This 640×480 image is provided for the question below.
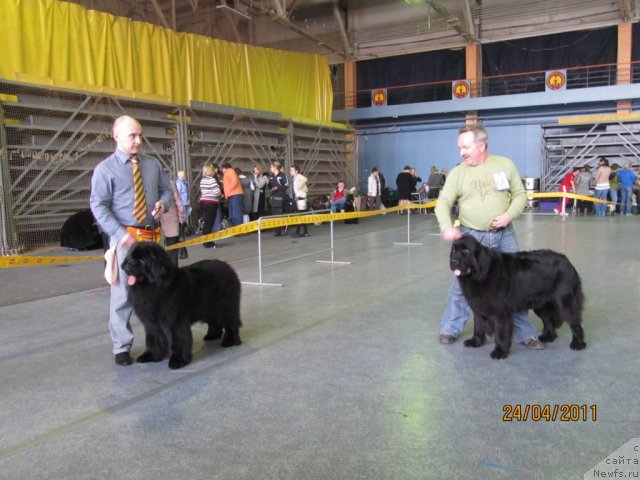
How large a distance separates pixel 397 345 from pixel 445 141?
19224 millimetres

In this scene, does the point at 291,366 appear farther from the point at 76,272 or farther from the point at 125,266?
the point at 76,272

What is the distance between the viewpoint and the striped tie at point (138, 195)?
3.60 meters

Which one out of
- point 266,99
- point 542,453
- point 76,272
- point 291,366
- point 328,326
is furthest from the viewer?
point 266,99

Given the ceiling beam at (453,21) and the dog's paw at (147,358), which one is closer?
the dog's paw at (147,358)

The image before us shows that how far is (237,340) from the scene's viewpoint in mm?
4086

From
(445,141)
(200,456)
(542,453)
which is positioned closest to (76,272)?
(200,456)

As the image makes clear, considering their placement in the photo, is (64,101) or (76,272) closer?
(76,272)

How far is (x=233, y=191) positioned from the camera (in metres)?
11.0

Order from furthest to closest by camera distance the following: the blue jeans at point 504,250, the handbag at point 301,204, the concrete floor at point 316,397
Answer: the handbag at point 301,204, the blue jeans at point 504,250, the concrete floor at point 316,397

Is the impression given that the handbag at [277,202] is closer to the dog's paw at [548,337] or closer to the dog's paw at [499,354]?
the dog's paw at [548,337]

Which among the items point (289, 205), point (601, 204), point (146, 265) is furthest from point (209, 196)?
point (601, 204)

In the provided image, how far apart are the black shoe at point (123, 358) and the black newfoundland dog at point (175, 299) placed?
73 millimetres

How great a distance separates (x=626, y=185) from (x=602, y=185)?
0.77 metres

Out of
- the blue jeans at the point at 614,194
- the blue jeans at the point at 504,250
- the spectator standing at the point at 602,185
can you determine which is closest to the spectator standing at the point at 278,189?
the blue jeans at the point at 504,250
